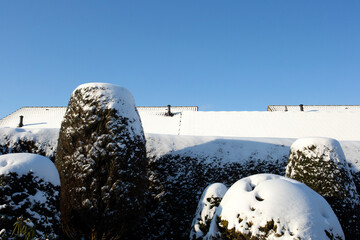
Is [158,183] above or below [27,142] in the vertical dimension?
below

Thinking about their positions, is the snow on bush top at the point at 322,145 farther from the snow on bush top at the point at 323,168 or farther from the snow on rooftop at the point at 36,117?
the snow on rooftop at the point at 36,117

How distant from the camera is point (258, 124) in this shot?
1572 cm

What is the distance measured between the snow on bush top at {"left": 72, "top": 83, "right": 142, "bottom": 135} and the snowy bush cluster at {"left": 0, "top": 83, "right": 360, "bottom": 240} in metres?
0.03

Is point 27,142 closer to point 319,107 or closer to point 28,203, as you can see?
point 28,203

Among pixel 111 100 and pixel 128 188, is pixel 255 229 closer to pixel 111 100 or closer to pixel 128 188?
pixel 128 188

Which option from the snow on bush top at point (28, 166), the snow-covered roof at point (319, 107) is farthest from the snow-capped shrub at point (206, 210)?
the snow-covered roof at point (319, 107)

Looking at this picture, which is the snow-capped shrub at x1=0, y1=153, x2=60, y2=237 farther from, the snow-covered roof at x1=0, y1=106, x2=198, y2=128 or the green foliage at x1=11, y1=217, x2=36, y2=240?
the snow-covered roof at x1=0, y1=106, x2=198, y2=128

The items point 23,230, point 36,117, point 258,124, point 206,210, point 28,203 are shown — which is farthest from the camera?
point 36,117

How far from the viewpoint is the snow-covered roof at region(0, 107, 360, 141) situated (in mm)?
14453

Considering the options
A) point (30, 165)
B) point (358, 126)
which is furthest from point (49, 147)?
point (358, 126)

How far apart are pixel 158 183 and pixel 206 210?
2.94m

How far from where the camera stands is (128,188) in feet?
20.0

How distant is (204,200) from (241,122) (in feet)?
35.2

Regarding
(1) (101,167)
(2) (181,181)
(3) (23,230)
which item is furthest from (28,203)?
(2) (181,181)
